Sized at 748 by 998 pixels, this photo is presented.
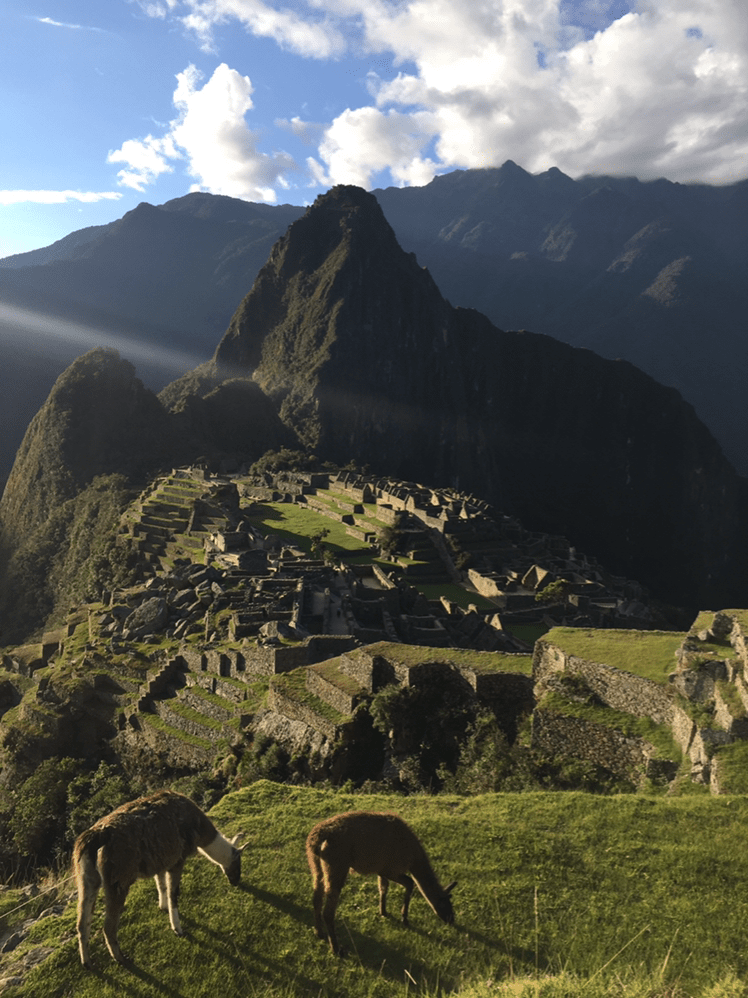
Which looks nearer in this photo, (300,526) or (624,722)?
(624,722)

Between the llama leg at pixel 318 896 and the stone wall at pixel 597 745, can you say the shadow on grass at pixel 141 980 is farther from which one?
the stone wall at pixel 597 745

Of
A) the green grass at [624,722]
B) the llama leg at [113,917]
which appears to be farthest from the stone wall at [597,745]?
the llama leg at [113,917]

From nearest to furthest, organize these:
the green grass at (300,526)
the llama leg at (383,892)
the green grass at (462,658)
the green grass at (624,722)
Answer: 1. the llama leg at (383,892)
2. the green grass at (624,722)
3. the green grass at (462,658)
4. the green grass at (300,526)

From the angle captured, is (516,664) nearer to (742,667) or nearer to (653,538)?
(742,667)

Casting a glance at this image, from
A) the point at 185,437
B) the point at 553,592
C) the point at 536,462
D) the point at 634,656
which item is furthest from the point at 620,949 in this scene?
the point at 536,462

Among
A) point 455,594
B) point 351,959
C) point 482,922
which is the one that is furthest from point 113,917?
point 455,594

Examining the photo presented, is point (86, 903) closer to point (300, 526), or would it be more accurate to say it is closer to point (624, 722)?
point (624, 722)

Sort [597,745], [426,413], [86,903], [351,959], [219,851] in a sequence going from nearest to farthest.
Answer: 1. [86,903]
2. [351,959]
3. [219,851]
4. [597,745]
5. [426,413]
